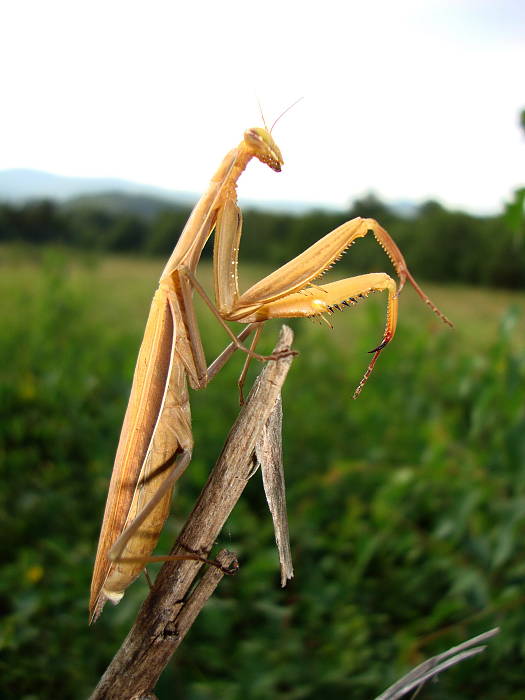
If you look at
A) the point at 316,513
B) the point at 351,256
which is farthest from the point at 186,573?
the point at 351,256

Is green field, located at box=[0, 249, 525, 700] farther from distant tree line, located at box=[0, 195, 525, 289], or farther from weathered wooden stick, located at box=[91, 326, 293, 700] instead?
distant tree line, located at box=[0, 195, 525, 289]

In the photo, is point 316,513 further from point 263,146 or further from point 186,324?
point 263,146

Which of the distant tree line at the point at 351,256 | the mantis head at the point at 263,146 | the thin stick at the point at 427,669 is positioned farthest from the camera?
the distant tree line at the point at 351,256

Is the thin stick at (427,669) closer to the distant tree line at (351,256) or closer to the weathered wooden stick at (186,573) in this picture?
the weathered wooden stick at (186,573)

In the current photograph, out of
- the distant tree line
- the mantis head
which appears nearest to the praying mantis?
the mantis head

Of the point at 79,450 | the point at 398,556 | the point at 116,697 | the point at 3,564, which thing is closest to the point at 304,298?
the point at 116,697

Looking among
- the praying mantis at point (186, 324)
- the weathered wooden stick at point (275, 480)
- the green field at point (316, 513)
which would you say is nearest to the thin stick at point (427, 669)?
the weathered wooden stick at point (275, 480)
